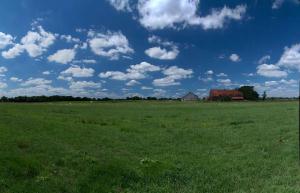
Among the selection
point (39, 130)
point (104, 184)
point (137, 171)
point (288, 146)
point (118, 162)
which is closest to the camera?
point (104, 184)

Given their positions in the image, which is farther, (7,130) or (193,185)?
(7,130)

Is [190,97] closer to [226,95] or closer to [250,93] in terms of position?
[226,95]

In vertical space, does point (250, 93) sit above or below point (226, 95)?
above

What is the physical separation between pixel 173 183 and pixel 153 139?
1182 cm

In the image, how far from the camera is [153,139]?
26.5 metres

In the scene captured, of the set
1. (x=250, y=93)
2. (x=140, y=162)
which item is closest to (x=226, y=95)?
(x=250, y=93)

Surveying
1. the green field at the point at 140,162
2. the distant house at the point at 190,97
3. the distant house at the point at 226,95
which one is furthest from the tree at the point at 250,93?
the green field at the point at 140,162

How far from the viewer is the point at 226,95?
15338 cm

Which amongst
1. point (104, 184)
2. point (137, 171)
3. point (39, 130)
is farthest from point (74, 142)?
point (104, 184)

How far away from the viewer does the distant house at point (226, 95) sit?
497 ft

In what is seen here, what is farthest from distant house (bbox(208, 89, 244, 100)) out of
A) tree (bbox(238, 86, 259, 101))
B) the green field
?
the green field

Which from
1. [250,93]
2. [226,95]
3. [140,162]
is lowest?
[140,162]

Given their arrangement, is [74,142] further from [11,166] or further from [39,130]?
[11,166]

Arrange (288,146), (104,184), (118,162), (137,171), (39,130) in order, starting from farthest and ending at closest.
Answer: (39,130), (288,146), (118,162), (137,171), (104,184)
